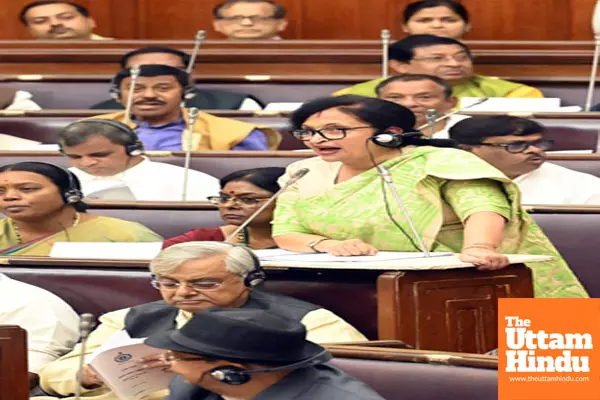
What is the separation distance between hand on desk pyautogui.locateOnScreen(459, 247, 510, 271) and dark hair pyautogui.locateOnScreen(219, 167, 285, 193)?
0.49m

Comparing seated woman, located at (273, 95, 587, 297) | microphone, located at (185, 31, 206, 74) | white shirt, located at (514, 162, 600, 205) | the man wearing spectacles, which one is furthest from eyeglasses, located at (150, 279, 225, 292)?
the man wearing spectacles

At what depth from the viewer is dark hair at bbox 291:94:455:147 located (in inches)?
73.2

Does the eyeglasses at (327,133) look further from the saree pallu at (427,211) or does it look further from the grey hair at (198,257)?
the grey hair at (198,257)

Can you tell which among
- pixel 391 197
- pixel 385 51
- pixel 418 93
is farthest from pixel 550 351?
pixel 385 51

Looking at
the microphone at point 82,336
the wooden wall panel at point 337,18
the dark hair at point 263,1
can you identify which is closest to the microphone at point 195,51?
the dark hair at point 263,1

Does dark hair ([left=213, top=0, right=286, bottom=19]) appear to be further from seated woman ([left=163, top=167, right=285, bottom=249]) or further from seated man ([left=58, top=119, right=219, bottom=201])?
seated woman ([left=163, top=167, right=285, bottom=249])

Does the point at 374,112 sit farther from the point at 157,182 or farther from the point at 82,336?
the point at 157,182

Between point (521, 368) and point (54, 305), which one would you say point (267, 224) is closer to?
point (54, 305)

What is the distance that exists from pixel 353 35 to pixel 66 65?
2.63 ft

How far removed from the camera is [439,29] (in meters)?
3.09

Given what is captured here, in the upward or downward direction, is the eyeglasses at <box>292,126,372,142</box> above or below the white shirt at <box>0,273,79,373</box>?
above

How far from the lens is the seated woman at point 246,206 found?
6.61ft

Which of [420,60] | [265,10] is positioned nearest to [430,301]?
[420,60]

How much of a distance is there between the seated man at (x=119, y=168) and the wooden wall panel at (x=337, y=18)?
1.35 metres
